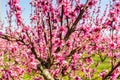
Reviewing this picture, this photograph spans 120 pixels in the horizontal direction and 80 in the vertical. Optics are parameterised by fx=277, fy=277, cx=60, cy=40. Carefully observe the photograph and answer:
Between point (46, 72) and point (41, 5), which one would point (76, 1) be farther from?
point (46, 72)

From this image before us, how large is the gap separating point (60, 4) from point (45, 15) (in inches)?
19.5

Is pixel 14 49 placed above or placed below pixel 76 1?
below

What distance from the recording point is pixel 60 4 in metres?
5.46

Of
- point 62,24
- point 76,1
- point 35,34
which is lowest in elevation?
point 35,34

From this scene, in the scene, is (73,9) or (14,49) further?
(14,49)

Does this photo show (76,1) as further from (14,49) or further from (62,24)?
(14,49)

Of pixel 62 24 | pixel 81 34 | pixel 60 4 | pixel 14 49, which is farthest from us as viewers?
pixel 14 49

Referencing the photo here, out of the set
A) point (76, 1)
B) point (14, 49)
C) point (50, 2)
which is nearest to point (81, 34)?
point (76, 1)

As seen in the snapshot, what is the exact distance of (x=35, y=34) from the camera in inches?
280

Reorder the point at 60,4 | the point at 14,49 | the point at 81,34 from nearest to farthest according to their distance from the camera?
the point at 60,4 → the point at 81,34 → the point at 14,49

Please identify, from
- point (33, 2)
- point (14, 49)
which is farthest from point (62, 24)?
point (14, 49)

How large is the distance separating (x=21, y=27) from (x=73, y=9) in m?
1.18

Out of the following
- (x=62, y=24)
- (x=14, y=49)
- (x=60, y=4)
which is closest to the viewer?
(x=60, y=4)

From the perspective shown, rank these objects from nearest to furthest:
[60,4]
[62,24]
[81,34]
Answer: [60,4]
[62,24]
[81,34]
